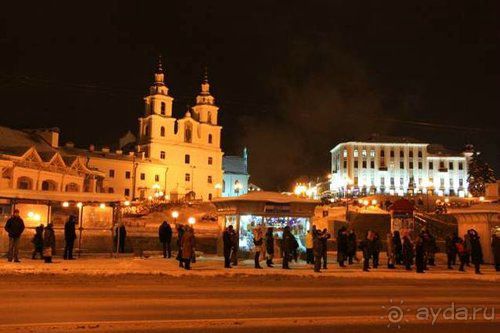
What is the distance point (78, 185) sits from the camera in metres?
64.8

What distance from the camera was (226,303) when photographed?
12.9 meters

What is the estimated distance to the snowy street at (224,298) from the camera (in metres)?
10.2

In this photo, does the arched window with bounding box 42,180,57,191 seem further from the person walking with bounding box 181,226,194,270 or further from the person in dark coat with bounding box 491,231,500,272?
the person in dark coat with bounding box 491,231,500,272

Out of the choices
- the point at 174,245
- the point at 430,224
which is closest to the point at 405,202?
the point at 174,245

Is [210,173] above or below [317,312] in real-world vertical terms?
above

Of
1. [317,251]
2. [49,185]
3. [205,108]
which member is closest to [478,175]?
[205,108]

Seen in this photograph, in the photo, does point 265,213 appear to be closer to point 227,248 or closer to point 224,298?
point 227,248

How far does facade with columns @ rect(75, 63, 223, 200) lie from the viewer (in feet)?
279

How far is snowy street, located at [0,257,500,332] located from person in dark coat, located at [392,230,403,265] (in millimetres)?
2552

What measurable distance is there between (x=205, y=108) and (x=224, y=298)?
88720 mm

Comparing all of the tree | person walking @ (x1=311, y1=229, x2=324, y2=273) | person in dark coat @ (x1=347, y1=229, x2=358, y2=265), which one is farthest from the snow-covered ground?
the tree

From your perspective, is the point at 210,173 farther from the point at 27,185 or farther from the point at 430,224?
the point at 430,224

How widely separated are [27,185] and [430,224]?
3845 cm

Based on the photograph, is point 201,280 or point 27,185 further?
point 27,185
